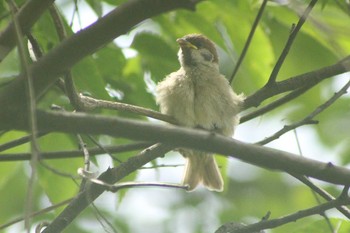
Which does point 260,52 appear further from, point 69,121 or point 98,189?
point 69,121

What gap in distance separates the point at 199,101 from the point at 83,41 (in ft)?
7.11

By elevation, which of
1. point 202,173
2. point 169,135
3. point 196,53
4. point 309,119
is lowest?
point 202,173

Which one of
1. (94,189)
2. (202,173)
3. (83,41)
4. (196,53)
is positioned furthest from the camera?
(196,53)

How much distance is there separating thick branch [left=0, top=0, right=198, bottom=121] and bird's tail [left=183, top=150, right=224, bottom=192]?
8.70 feet

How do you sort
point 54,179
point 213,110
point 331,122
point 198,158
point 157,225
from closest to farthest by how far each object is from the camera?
point 54,179 → point 213,110 → point 198,158 → point 331,122 → point 157,225

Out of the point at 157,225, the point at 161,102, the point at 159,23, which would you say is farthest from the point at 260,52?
the point at 157,225

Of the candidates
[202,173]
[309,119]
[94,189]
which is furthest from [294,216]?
[202,173]

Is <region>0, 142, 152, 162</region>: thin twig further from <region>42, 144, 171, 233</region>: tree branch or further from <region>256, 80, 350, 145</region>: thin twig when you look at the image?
<region>256, 80, 350, 145</region>: thin twig

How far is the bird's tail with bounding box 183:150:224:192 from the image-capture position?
4.55 metres

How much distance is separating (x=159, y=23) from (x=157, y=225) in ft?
A: 15.8

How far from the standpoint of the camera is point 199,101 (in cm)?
403

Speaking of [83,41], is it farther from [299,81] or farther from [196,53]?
[196,53]

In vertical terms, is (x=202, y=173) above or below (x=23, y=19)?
below

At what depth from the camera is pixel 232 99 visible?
152 inches
